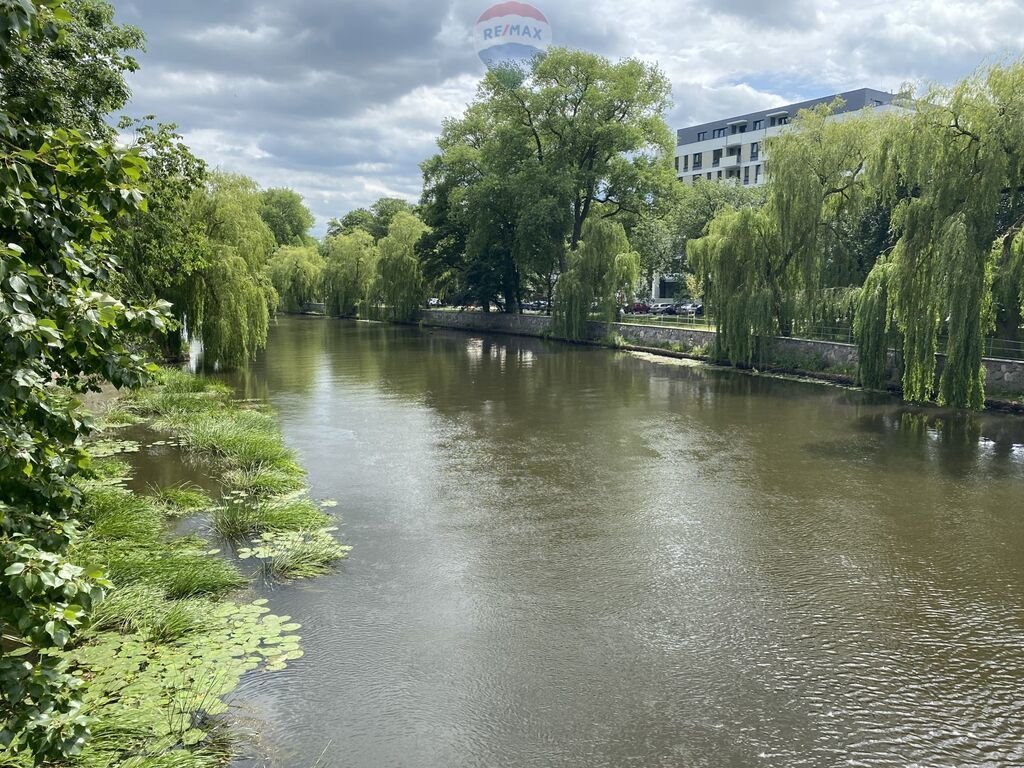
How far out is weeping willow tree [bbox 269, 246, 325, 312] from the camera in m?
68.8

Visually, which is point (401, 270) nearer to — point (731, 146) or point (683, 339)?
point (683, 339)

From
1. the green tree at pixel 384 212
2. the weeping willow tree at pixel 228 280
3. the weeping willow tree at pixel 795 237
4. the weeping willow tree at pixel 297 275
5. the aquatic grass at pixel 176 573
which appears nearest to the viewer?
the aquatic grass at pixel 176 573

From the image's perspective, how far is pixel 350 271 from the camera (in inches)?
2474

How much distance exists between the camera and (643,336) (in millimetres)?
36375

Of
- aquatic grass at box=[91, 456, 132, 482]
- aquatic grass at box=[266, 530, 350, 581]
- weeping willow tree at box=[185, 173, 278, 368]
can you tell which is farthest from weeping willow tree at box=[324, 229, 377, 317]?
aquatic grass at box=[266, 530, 350, 581]

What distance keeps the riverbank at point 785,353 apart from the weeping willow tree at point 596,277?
3.27 ft

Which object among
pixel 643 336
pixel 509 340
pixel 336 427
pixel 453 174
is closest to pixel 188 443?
pixel 336 427

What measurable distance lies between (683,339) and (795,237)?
840cm

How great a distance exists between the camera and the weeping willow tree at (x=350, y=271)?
62.4 meters

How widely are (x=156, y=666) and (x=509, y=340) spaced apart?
39.0 meters

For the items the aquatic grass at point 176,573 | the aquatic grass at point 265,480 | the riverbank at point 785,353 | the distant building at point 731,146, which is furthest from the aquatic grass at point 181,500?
the distant building at point 731,146

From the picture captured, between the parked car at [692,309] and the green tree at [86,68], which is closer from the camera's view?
the green tree at [86,68]

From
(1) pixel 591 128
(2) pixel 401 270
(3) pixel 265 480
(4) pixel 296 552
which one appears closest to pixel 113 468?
(3) pixel 265 480

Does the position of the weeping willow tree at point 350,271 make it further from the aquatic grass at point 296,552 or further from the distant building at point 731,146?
the aquatic grass at point 296,552
